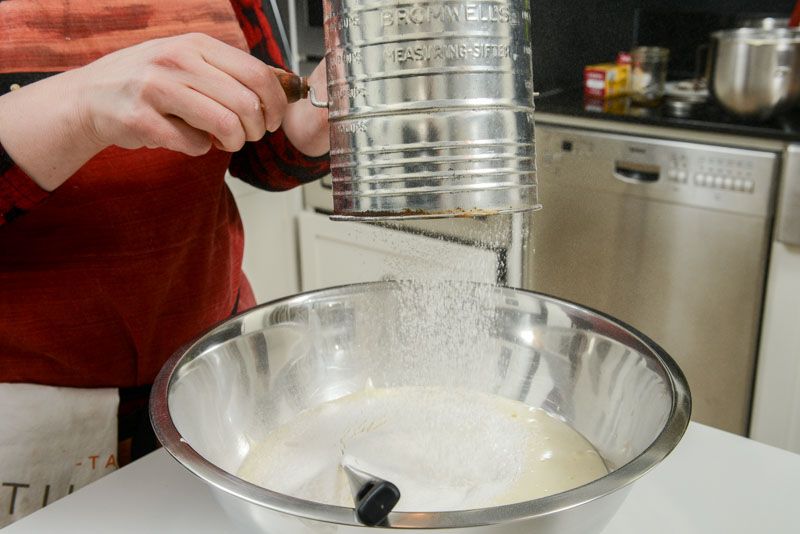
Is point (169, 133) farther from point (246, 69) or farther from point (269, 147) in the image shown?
point (269, 147)

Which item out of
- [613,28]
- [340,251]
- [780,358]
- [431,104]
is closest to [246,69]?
[431,104]

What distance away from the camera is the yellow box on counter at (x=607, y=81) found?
5.63 feet

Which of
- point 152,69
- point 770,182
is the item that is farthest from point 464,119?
point 770,182

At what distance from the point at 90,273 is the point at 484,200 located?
0.43 meters

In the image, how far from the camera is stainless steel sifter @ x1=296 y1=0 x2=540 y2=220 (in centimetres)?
44

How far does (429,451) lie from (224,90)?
0.32 m

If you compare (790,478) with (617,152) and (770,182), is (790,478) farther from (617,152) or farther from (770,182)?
(617,152)

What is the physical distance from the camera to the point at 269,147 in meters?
0.83

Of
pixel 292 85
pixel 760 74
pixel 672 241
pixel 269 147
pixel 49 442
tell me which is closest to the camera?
pixel 292 85

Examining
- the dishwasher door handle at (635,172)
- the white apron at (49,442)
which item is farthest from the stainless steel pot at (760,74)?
the white apron at (49,442)

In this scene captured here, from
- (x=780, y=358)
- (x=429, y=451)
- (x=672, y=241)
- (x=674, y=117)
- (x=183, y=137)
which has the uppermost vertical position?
(x=183, y=137)

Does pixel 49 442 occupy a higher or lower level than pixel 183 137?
lower

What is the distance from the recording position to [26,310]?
708 mm

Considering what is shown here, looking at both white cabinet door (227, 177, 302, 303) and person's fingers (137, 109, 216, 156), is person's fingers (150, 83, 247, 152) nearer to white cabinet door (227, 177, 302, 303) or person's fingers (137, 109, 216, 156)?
person's fingers (137, 109, 216, 156)
